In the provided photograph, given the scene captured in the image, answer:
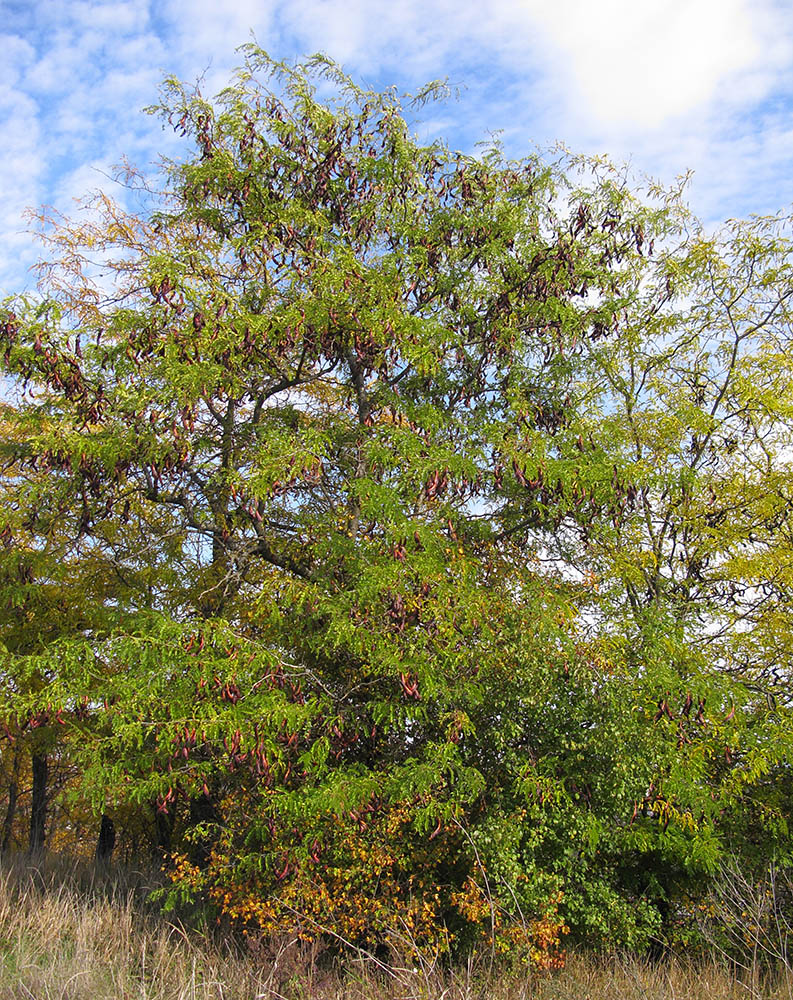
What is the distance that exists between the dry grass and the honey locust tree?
0.52 m

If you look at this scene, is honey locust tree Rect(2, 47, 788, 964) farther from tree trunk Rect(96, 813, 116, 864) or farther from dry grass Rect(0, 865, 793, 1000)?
tree trunk Rect(96, 813, 116, 864)

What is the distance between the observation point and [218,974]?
18.4 feet

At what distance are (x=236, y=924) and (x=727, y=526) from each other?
6572mm

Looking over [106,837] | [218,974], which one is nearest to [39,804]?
[106,837]

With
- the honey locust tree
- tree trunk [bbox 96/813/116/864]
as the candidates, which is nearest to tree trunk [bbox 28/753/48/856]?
tree trunk [bbox 96/813/116/864]

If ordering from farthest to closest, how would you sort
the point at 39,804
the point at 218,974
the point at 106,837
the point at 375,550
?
the point at 106,837
the point at 39,804
the point at 375,550
the point at 218,974

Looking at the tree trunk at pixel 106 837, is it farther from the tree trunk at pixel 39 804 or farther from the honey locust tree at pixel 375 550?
the honey locust tree at pixel 375 550

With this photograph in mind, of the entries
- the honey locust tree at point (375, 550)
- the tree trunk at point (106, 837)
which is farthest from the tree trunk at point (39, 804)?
the honey locust tree at point (375, 550)

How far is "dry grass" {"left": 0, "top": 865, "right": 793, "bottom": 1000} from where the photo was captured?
429 cm

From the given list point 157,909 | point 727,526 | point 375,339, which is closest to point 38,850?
point 157,909

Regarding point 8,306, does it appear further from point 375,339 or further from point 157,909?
point 157,909

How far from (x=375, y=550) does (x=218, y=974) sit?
11.7ft

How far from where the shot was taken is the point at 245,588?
9.56m

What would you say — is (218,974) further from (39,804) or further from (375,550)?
(39,804)
